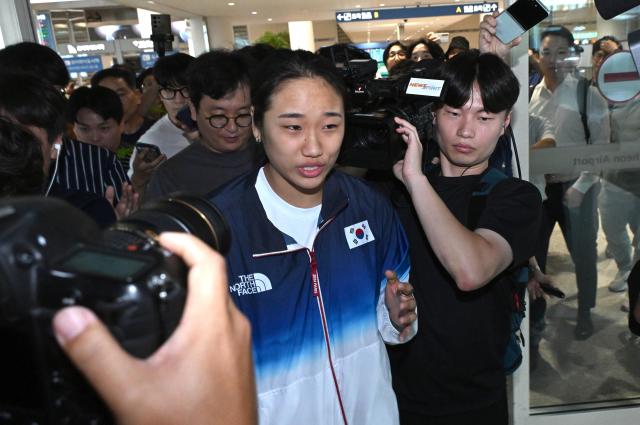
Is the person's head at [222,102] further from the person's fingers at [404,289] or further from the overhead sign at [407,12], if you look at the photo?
the overhead sign at [407,12]

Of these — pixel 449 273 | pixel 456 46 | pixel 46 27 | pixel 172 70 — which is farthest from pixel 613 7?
pixel 46 27

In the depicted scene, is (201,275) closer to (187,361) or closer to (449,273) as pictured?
A: (187,361)

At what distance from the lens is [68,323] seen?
18.7 inches

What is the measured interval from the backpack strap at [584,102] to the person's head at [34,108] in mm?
1864

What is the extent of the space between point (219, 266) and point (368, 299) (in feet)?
2.61

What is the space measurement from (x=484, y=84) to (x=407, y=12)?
42.5 feet

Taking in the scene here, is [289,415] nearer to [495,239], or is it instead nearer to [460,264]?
[460,264]

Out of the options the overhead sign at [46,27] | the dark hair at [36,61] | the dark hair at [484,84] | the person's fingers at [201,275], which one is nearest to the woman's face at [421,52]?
the dark hair at [36,61]

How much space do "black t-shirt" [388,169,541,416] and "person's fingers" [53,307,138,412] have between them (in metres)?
1.11

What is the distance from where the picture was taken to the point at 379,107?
1476 mm

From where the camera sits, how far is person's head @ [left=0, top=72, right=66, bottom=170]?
61.9 inches

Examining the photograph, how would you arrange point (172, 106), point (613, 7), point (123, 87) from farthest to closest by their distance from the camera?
point (123, 87) → point (172, 106) → point (613, 7)

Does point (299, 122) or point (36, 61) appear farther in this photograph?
point (36, 61)

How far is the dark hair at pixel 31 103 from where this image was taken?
1578 millimetres
